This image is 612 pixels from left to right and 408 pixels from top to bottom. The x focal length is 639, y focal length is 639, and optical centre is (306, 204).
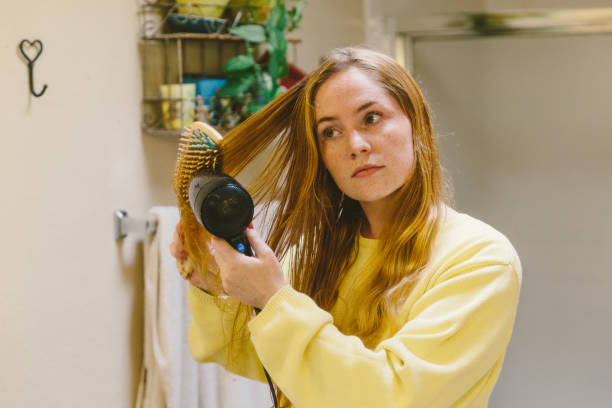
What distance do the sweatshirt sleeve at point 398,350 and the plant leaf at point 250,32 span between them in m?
0.71

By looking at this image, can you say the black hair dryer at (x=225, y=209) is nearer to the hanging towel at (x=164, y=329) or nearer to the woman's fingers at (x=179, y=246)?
the woman's fingers at (x=179, y=246)

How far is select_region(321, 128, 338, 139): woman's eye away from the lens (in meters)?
0.87

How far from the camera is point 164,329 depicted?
1243 mm

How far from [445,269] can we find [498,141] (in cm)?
90

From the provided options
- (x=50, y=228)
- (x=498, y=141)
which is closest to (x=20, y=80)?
(x=50, y=228)

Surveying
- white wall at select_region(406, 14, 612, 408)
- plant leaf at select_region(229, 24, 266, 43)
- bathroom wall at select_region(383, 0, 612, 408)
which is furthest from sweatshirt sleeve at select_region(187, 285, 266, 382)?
bathroom wall at select_region(383, 0, 612, 408)

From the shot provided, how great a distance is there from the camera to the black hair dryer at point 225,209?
0.70m

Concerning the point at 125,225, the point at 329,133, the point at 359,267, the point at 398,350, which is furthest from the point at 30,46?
the point at 398,350

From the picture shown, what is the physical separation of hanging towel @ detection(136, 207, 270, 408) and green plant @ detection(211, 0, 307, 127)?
23cm

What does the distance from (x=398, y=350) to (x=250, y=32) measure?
0.80 m

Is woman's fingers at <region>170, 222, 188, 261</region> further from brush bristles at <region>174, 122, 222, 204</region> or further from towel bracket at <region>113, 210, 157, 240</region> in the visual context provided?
towel bracket at <region>113, 210, 157, 240</region>

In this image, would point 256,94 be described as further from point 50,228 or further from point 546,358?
point 546,358

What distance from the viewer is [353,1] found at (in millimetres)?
1675

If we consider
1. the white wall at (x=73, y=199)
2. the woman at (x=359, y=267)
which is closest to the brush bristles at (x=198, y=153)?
the woman at (x=359, y=267)
